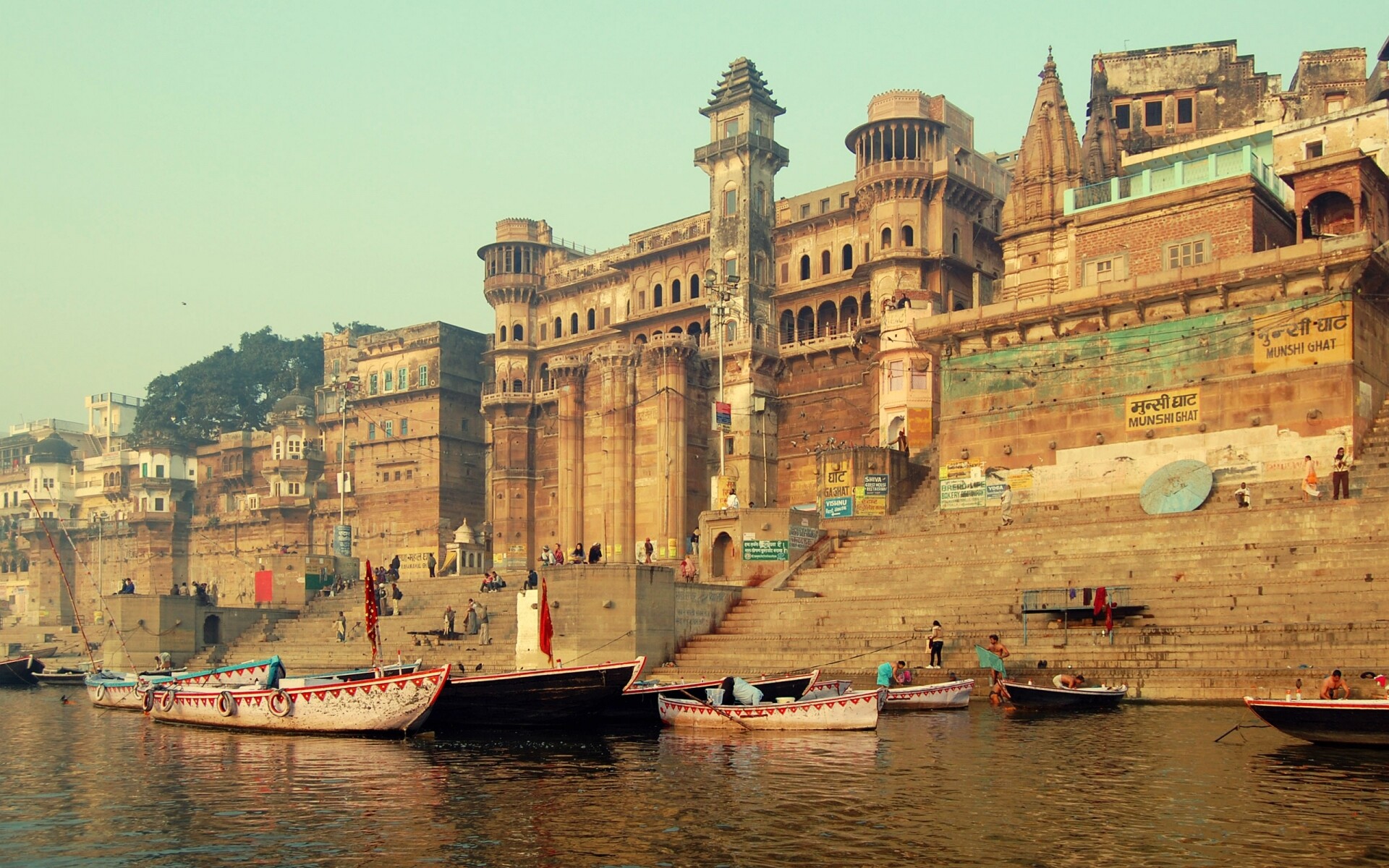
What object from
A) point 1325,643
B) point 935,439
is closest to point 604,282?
point 935,439

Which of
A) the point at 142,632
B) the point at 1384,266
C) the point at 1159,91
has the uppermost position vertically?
the point at 1159,91

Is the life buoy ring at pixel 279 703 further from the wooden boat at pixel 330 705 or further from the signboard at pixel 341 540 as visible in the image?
the signboard at pixel 341 540

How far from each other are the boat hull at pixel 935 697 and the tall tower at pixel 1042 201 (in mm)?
20002

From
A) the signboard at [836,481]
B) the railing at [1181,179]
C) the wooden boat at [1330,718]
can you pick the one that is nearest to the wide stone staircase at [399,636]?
the signboard at [836,481]

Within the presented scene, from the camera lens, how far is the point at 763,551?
36.3 metres

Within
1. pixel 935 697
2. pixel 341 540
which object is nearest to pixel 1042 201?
pixel 935 697

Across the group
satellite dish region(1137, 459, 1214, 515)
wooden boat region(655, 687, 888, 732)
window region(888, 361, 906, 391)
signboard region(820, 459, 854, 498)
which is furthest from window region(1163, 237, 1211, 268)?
wooden boat region(655, 687, 888, 732)

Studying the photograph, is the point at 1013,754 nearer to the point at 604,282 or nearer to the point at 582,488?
the point at 582,488

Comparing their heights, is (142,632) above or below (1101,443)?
below

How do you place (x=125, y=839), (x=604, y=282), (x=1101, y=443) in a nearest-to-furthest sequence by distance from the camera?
(x=125, y=839) → (x=1101, y=443) → (x=604, y=282)

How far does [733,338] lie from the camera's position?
53375 mm

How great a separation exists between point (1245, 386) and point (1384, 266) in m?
4.36

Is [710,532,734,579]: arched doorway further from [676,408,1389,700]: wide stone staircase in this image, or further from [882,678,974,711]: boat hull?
[882,678,974,711]: boat hull

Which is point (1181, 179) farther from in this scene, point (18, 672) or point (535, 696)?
point (18, 672)
